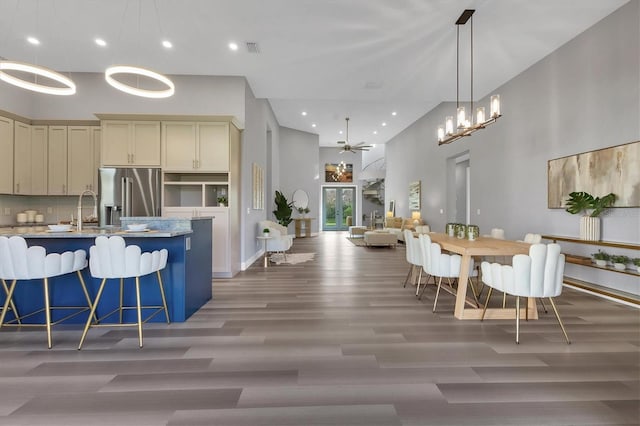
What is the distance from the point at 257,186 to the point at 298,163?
5498 millimetres

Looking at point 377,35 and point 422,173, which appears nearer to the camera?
point 377,35

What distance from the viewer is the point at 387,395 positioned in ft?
6.41

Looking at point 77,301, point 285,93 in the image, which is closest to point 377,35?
point 285,93

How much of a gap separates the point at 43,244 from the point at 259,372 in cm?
279

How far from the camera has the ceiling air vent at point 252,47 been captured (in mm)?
4609

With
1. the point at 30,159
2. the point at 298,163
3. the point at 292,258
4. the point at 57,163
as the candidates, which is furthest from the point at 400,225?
the point at 30,159

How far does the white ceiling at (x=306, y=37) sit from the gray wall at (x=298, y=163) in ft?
19.6

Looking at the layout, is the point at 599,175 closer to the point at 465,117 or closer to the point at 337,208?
the point at 465,117

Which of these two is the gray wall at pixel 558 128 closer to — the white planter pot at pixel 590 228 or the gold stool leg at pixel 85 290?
the white planter pot at pixel 590 228

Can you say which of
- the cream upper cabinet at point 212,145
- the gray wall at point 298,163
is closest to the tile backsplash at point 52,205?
the cream upper cabinet at point 212,145

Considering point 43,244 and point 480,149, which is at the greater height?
point 480,149

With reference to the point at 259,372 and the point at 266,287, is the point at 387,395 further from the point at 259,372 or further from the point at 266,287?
the point at 266,287

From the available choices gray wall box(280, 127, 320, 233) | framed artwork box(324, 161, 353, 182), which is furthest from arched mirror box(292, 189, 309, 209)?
framed artwork box(324, 161, 353, 182)

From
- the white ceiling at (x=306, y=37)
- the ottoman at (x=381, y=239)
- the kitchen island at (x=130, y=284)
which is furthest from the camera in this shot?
the ottoman at (x=381, y=239)
